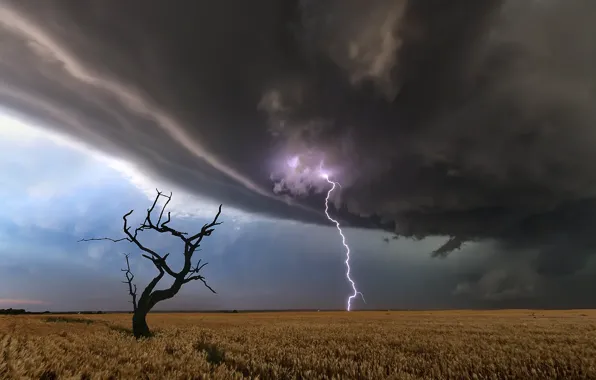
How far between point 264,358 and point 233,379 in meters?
4.07

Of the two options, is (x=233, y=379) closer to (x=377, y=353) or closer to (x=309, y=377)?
(x=309, y=377)

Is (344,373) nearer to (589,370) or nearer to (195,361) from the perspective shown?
(195,361)

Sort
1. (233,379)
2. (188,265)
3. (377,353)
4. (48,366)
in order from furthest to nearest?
(188,265)
(377,353)
(48,366)
(233,379)

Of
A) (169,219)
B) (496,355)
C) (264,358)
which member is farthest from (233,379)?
(169,219)

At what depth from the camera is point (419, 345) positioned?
14.5 m

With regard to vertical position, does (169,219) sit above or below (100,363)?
above

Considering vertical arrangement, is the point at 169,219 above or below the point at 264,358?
above

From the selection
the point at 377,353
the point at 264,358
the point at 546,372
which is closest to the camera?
the point at 546,372

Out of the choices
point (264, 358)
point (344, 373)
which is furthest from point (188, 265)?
point (344, 373)

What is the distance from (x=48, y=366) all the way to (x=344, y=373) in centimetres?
712

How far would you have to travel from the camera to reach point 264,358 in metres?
11.2

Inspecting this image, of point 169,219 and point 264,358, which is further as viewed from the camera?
point 169,219

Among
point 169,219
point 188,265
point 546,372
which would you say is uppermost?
point 169,219

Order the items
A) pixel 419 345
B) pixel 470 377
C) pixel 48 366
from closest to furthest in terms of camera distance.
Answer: pixel 48 366 → pixel 470 377 → pixel 419 345
